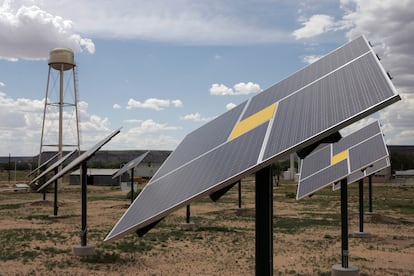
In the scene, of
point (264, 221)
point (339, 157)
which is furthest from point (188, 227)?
point (264, 221)

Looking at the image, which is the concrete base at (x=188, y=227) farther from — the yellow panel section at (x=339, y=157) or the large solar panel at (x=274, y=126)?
the large solar panel at (x=274, y=126)

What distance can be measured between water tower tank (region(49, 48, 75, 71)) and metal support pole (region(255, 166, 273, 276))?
62.1m

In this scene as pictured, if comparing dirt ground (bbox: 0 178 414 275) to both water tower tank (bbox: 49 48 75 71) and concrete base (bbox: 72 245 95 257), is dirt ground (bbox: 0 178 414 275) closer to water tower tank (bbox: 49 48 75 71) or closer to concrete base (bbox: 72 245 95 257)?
concrete base (bbox: 72 245 95 257)

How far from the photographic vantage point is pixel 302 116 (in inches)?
230

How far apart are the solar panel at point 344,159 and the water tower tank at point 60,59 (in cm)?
5095

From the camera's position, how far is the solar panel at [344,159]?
14959mm

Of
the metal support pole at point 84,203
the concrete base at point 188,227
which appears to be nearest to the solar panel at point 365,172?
the concrete base at point 188,227

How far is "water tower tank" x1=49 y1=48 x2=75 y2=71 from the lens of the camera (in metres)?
63.6

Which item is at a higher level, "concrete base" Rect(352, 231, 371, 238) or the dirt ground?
"concrete base" Rect(352, 231, 371, 238)

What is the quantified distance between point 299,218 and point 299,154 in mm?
27101

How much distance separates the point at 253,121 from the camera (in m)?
7.19

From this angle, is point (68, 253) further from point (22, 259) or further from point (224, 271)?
point (224, 271)

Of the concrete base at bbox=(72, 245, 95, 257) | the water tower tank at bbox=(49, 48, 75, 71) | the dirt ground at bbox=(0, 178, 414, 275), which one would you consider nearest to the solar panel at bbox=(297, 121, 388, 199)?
the dirt ground at bbox=(0, 178, 414, 275)

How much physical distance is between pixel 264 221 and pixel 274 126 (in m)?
1.22
